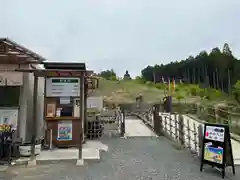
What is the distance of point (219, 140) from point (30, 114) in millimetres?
5640

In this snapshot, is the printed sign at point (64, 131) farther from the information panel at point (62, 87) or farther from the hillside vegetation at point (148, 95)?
the hillside vegetation at point (148, 95)

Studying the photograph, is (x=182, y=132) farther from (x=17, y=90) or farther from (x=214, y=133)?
(x=17, y=90)

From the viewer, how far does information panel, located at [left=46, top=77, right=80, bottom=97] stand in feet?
23.1

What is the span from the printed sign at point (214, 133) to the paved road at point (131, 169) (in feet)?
2.33

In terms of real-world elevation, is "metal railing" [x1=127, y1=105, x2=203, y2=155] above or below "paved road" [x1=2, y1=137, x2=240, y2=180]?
above

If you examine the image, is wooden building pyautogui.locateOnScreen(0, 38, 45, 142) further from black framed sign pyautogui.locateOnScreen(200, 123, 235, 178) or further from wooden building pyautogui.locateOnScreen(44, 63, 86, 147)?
black framed sign pyautogui.locateOnScreen(200, 123, 235, 178)

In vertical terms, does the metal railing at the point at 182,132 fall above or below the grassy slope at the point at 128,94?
below

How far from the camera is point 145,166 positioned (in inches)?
205

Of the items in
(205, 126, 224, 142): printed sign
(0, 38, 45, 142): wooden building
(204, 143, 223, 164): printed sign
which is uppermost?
(0, 38, 45, 142): wooden building

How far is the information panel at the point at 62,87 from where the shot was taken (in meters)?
7.05

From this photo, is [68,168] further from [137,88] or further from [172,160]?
[137,88]

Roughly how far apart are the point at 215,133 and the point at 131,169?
6.40 feet

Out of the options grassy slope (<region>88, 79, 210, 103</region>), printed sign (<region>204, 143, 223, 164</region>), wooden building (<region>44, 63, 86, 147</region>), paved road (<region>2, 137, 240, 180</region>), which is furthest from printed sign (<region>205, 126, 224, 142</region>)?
grassy slope (<region>88, 79, 210, 103</region>)

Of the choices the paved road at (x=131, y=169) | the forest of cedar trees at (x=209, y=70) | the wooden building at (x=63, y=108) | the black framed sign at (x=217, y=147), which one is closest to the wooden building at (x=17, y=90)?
the wooden building at (x=63, y=108)
